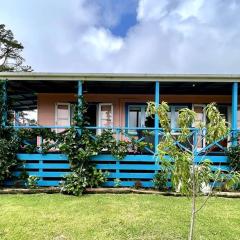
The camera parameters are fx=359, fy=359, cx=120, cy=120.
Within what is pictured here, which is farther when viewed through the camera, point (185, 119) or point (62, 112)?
point (62, 112)

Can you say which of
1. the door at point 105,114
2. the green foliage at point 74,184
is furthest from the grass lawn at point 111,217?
the door at point 105,114

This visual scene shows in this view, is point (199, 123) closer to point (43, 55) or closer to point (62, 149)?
point (62, 149)

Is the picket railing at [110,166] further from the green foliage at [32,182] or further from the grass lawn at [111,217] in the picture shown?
the grass lawn at [111,217]

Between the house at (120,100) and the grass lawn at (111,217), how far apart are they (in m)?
1.06

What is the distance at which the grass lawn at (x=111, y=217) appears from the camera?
5.96m

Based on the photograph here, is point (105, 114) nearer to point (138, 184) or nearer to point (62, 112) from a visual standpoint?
point (62, 112)

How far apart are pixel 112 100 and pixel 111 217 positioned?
674cm

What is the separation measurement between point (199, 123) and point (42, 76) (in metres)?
5.90

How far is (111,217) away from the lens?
22.3 ft

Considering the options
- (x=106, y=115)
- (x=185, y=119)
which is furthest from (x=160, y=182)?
(x=185, y=119)

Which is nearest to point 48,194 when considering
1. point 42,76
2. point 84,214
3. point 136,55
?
point 84,214

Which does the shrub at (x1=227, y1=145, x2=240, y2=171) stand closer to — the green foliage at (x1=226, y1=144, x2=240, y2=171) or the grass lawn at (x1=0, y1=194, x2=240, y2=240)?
the green foliage at (x1=226, y1=144, x2=240, y2=171)

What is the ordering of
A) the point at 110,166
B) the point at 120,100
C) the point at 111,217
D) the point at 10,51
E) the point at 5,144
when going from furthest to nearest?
1. the point at 10,51
2. the point at 120,100
3. the point at 110,166
4. the point at 5,144
5. the point at 111,217

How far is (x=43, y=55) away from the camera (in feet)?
92.2
